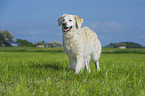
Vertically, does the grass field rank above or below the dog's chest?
below

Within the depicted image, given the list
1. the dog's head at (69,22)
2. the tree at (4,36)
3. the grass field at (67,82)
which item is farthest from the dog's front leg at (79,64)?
the tree at (4,36)

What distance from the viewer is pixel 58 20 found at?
4250 millimetres

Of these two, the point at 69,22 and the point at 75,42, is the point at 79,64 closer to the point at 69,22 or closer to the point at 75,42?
the point at 75,42

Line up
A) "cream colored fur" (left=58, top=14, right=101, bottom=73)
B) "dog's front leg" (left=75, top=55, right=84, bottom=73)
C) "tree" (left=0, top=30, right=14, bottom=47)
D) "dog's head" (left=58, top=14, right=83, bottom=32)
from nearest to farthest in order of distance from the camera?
"dog's head" (left=58, top=14, right=83, bottom=32) < "cream colored fur" (left=58, top=14, right=101, bottom=73) < "dog's front leg" (left=75, top=55, right=84, bottom=73) < "tree" (left=0, top=30, right=14, bottom=47)

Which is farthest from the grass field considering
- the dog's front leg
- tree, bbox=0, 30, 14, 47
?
tree, bbox=0, 30, 14, 47

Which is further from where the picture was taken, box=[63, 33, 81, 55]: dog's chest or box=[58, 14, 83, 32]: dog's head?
box=[63, 33, 81, 55]: dog's chest

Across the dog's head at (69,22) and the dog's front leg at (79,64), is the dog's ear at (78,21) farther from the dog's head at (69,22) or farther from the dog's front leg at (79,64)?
the dog's front leg at (79,64)

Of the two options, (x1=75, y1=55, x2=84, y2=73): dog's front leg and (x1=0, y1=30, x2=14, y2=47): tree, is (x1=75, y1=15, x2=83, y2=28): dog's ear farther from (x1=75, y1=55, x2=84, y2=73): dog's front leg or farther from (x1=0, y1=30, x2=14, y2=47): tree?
(x1=0, y1=30, x2=14, y2=47): tree

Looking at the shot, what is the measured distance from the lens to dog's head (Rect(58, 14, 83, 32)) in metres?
3.80

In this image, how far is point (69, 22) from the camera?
150 inches

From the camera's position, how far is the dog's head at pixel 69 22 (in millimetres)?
3796

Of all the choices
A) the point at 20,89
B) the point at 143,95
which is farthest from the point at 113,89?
the point at 20,89

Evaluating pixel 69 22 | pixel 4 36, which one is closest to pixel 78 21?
pixel 69 22

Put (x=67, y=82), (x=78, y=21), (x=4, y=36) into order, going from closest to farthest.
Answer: (x=67, y=82) → (x=78, y=21) → (x=4, y=36)
